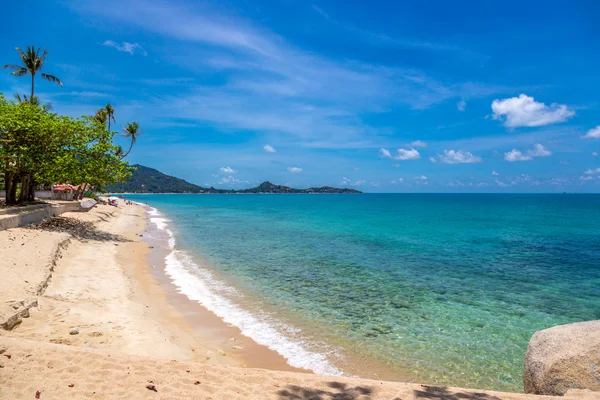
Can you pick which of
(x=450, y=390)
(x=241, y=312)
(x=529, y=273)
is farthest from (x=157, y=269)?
(x=529, y=273)

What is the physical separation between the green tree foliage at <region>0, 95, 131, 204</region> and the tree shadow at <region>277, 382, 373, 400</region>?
25317 millimetres

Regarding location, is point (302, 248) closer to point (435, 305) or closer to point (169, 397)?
point (435, 305)

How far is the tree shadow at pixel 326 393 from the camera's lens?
618 centimetres

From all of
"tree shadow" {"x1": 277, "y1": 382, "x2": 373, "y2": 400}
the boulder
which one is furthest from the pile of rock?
the boulder

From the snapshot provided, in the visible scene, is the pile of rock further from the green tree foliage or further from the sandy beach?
the green tree foliage

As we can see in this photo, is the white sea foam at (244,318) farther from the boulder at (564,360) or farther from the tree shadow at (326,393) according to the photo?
the boulder at (564,360)

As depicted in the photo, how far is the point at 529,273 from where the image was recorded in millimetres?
20578

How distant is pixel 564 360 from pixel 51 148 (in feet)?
104

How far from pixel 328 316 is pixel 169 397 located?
7723 millimetres

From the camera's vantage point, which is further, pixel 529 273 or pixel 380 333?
pixel 529 273

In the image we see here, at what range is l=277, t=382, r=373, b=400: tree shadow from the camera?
618 centimetres

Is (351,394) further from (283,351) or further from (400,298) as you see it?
(400,298)

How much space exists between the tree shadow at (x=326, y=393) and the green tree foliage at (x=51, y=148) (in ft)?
83.1

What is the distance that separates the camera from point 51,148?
26.6 meters
